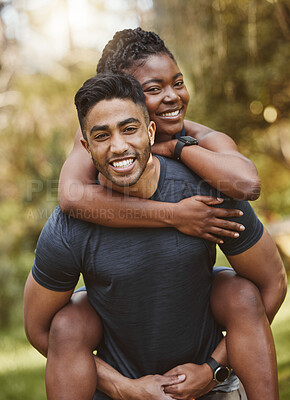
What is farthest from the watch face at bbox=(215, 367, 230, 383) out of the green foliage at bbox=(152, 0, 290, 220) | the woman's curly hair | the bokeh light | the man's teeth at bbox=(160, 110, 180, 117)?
the bokeh light

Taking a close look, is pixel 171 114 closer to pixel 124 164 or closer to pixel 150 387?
pixel 124 164

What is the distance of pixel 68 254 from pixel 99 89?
0.57 m

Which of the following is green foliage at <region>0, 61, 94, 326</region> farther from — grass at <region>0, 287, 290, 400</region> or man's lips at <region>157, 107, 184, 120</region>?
man's lips at <region>157, 107, 184, 120</region>

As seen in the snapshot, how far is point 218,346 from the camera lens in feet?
6.09

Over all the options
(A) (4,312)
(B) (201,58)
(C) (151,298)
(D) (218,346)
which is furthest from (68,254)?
(A) (4,312)

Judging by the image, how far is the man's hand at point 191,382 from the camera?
1732mm

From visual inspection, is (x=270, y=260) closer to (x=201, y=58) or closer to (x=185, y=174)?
(x=185, y=174)

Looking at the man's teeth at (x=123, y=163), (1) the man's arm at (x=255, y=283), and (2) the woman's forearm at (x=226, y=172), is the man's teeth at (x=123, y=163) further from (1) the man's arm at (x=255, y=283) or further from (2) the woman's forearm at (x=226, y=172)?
(1) the man's arm at (x=255, y=283)

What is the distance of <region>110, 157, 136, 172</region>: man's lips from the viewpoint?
1574 mm

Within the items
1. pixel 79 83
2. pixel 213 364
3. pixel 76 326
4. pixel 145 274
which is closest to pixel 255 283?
pixel 213 364

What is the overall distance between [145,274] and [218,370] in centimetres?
51

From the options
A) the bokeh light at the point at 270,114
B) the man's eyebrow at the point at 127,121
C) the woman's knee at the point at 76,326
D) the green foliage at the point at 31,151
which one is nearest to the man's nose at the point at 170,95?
the man's eyebrow at the point at 127,121

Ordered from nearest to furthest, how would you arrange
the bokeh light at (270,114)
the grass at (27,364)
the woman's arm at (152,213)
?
the woman's arm at (152,213) < the grass at (27,364) < the bokeh light at (270,114)

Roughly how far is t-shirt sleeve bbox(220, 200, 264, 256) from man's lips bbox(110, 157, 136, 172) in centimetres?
38
